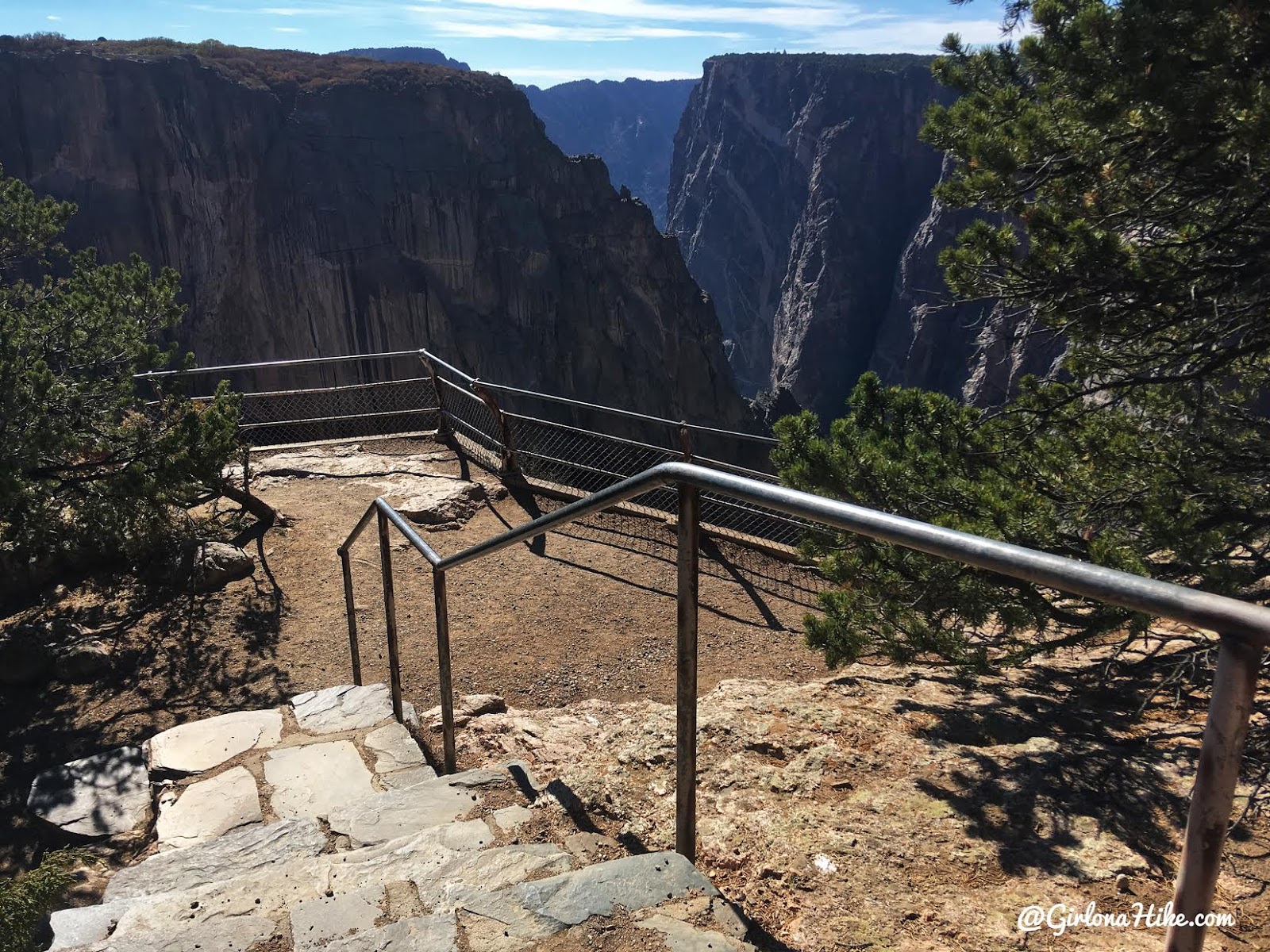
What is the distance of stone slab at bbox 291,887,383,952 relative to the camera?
6.95 feet

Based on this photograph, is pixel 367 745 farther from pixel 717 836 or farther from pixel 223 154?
pixel 223 154

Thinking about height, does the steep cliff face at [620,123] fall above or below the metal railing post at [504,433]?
above

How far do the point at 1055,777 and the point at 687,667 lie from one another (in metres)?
1.69

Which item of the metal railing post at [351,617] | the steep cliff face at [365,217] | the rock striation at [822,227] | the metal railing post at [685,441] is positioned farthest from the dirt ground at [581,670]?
the rock striation at [822,227]

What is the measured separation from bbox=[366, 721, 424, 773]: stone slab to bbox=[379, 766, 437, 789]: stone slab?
36 mm


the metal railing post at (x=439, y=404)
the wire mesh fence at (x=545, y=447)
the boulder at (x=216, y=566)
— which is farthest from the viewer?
the metal railing post at (x=439, y=404)

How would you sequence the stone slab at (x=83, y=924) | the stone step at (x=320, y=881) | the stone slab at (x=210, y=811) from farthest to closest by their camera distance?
the stone slab at (x=210, y=811) → the stone slab at (x=83, y=924) → the stone step at (x=320, y=881)

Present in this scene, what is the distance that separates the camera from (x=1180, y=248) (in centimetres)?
335

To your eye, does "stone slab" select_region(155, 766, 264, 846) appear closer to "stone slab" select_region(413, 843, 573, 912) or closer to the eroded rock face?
the eroded rock face

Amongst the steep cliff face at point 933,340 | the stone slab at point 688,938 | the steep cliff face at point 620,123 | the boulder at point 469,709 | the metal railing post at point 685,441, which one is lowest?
the steep cliff face at point 933,340

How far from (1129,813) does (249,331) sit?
4193 centimetres

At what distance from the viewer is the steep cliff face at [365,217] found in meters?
38.0

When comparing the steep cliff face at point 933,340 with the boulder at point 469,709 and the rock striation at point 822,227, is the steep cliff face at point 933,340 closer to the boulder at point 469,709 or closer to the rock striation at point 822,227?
the rock striation at point 822,227

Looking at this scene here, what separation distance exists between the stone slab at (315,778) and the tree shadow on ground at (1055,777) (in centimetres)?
230
